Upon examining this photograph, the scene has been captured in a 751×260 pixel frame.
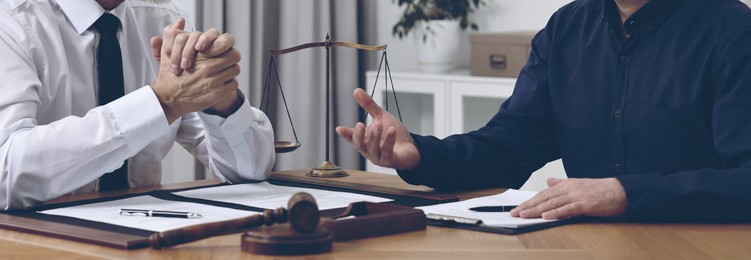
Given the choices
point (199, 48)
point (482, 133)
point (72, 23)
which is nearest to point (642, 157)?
point (482, 133)

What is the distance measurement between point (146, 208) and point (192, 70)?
260 millimetres

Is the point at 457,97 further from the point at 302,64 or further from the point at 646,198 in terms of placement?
the point at 646,198

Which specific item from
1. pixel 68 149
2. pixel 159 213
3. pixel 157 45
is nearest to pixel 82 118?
pixel 68 149

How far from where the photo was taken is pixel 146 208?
1543 mm

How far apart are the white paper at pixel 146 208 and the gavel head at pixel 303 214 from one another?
8.6 inches

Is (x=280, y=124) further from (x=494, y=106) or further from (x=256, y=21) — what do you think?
(x=494, y=106)

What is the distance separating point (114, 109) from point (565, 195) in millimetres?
722

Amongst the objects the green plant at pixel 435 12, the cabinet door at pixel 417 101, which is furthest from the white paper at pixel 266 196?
the green plant at pixel 435 12

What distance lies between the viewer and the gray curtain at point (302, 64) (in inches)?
144

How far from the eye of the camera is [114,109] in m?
1.66

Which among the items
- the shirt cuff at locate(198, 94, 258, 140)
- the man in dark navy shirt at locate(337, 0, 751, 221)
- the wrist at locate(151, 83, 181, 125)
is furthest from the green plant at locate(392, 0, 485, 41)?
the wrist at locate(151, 83, 181, 125)

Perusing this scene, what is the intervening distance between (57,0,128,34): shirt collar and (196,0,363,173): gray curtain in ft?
→ 5.32

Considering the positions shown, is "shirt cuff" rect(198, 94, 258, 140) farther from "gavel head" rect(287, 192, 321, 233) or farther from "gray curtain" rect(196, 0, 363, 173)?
"gray curtain" rect(196, 0, 363, 173)

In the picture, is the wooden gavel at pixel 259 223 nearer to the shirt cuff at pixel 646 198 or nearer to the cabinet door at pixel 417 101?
the shirt cuff at pixel 646 198
